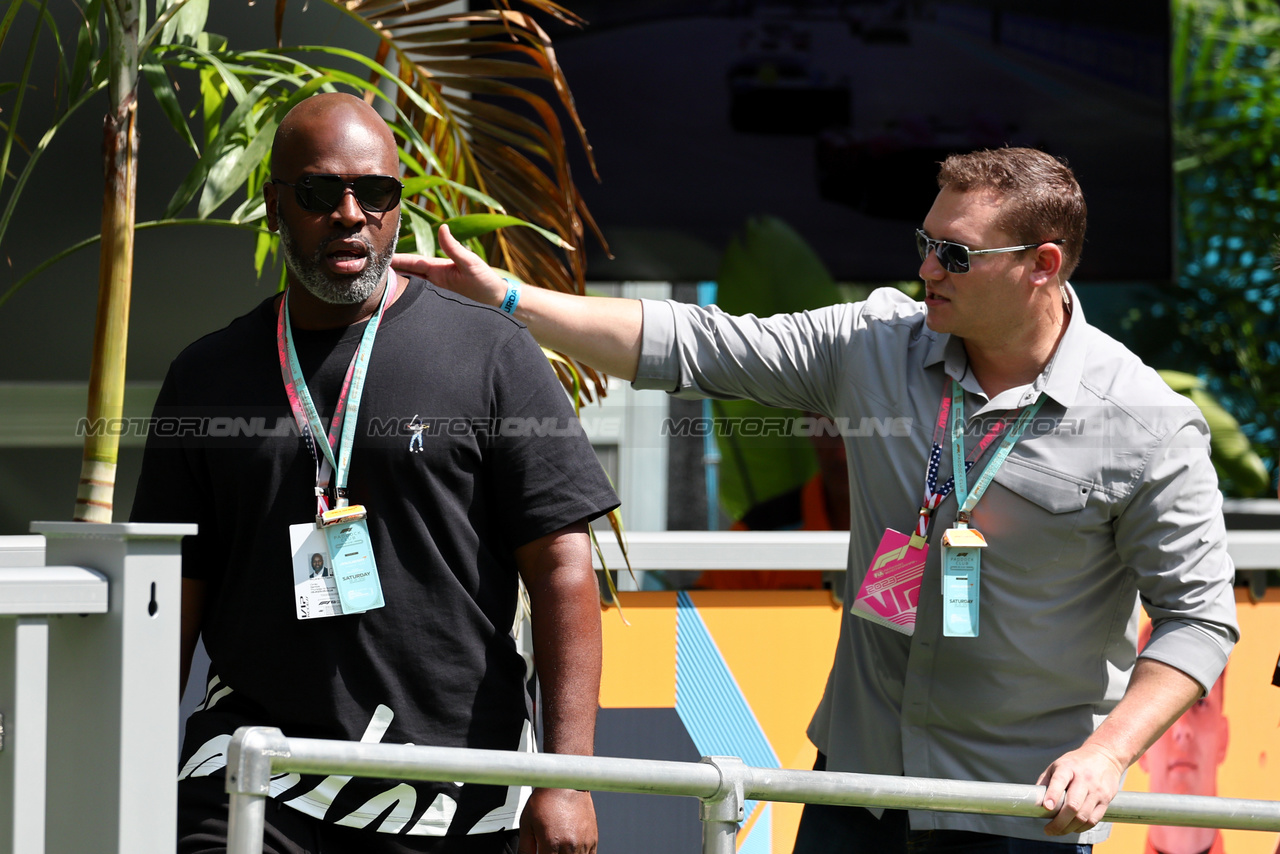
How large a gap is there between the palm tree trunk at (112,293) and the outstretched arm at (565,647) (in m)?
0.91

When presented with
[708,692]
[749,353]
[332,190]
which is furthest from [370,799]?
[708,692]

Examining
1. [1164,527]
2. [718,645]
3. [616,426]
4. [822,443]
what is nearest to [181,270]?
[616,426]

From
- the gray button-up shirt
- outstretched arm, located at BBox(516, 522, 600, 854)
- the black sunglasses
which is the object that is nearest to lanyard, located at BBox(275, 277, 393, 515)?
the black sunglasses

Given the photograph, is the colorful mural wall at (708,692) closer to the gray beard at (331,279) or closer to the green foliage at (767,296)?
the gray beard at (331,279)

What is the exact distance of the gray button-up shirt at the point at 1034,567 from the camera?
2180mm

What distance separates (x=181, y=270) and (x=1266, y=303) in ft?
21.7

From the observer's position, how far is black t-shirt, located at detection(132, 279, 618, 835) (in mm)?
1963

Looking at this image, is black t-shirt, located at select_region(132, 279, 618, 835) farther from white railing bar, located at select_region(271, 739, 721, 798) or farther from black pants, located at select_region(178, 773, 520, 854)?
white railing bar, located at select_region(271, 739, 721, 798)

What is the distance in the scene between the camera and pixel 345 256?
2.08 metres

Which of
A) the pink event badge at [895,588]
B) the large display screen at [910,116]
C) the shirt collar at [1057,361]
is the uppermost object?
the large display screen at [910,116]

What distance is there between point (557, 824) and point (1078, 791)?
761 mm

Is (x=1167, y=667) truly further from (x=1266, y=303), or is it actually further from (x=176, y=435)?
(x=1266, y=303)

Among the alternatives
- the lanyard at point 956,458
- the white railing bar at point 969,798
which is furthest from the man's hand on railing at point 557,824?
the lanyard at point 956,458

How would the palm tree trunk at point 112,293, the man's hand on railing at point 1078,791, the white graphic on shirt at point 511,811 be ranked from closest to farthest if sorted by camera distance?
the man's hand on railing at point 1078,791, the white graphic on shirt at point 511,811, the palm tree trunk at point 112,293
